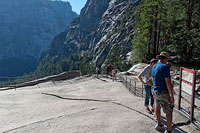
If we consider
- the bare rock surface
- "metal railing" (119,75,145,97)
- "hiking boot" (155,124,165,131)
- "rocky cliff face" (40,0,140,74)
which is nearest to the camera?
"hiking boot" (155,124,165,131)

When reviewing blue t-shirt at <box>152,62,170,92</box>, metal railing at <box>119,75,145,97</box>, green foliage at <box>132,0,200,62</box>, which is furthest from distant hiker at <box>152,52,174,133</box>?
green foliage at <box>132,0,200,62</box>

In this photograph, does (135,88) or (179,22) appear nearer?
(135,88)

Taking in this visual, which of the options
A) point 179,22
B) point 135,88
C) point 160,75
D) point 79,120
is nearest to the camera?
point 160,75

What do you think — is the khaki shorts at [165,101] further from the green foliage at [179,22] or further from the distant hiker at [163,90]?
the green foliage at [179,22]

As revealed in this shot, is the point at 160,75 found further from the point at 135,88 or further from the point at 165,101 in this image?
the point at 135,88

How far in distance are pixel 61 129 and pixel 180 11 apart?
2146cm

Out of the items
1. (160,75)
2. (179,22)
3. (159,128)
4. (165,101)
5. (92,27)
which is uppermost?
(92,27)

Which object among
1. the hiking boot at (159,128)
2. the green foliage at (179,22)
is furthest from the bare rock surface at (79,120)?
the green foliage at (179,22)

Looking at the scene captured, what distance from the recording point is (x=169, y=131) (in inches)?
153

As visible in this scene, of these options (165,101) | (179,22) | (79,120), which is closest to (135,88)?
(79,120)

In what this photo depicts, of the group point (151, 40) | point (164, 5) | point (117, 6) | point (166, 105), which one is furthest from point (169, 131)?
point (117, 6)

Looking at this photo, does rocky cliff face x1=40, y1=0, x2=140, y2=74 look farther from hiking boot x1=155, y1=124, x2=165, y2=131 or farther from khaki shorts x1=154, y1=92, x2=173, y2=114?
khaki shorts x1=154, y1=92, x2=173, y2=114

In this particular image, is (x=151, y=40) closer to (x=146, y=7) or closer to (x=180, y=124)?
(x=146, y=7)

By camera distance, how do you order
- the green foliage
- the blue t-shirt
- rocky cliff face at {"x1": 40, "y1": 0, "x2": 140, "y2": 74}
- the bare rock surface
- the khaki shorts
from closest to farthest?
the blue t-shirt
the khaki shorts
the bare rock surface
the green foliage
rocky cliff face at {"x1": 40, "y1": 0, "x2": 140, "y2": 74}
